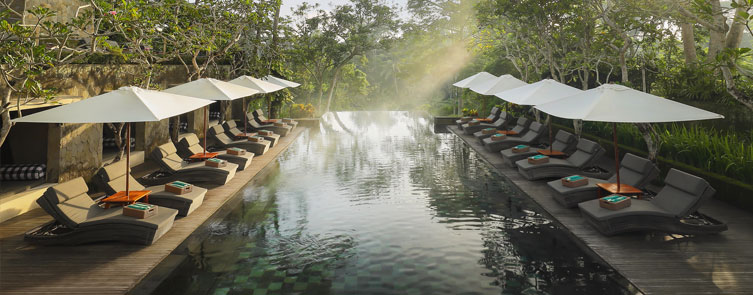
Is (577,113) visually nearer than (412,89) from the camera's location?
Yes

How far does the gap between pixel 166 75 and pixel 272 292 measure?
14295mm

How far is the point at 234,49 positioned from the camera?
19.1 metres

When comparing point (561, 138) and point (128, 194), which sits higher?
point (561, 138)

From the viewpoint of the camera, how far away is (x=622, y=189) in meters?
8.58

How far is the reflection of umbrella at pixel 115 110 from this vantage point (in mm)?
7125

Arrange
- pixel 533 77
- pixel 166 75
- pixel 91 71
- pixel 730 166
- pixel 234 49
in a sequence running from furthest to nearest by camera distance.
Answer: pixel 533 77 < pixel 234 49 < pixel 166 75 < pixel 91 71 < pixel 730 166

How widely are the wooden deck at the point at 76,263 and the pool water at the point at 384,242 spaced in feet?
1.10

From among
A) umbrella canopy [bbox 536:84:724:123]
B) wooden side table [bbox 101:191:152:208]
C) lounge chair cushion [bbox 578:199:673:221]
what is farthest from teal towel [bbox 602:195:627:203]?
wooden side table [bbox 101:191:152:208]

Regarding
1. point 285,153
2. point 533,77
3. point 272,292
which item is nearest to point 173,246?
point 272,292

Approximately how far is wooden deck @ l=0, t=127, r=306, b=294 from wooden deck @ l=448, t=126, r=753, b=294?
611 centimetres

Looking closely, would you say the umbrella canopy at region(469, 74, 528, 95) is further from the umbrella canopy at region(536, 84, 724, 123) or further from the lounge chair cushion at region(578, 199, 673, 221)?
the lounge chair cushion at region(578, 199, 673, 221)

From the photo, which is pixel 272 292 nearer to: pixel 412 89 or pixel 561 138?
pixel 561 138

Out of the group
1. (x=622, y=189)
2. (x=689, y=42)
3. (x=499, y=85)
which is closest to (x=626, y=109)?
(x=622, y=189)

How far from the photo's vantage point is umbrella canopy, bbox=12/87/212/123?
7.12 metres
